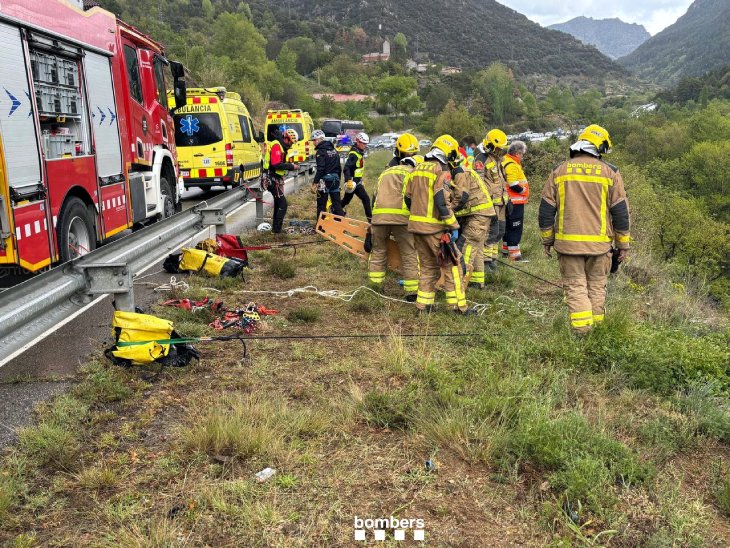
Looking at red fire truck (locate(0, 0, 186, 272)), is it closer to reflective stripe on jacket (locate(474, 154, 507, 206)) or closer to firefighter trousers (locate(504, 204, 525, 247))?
reflective stripe on jacket (locate(474, 154, 507, 206))

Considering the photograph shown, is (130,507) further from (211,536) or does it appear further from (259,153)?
(259,153)

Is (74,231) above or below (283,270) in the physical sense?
above

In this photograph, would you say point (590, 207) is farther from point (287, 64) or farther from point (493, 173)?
point (287, 64)

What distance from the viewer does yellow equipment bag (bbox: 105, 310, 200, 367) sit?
441 cm

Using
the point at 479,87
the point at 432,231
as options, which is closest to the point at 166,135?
the point at 432,231

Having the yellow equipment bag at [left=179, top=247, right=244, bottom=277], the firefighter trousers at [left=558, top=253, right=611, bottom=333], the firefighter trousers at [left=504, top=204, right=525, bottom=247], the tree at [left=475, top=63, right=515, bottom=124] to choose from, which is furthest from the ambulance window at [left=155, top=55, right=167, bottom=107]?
the tree at [left=475, top=63, right=515, bottom=124]

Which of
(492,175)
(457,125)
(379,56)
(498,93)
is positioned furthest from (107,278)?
(379,56)

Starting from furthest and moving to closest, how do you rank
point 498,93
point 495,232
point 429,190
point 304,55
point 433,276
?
1. point 304,55
2. point 498,93
3. point 495,232
4. point 433,276
5. point 429,190

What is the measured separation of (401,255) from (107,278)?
3.92 meters

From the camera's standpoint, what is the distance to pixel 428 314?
20.5 feet

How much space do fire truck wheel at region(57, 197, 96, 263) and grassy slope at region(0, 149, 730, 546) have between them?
5.50ft

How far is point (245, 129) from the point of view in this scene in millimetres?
16969

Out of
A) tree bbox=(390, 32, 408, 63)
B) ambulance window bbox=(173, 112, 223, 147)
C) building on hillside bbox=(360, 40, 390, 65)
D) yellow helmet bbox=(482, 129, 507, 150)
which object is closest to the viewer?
yellow helmet bbox=(482, 129, 507, 150)

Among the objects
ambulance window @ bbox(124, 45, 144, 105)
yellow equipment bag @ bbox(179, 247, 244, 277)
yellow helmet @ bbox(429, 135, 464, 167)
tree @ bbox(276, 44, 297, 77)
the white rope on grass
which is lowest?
the white rope on grass
